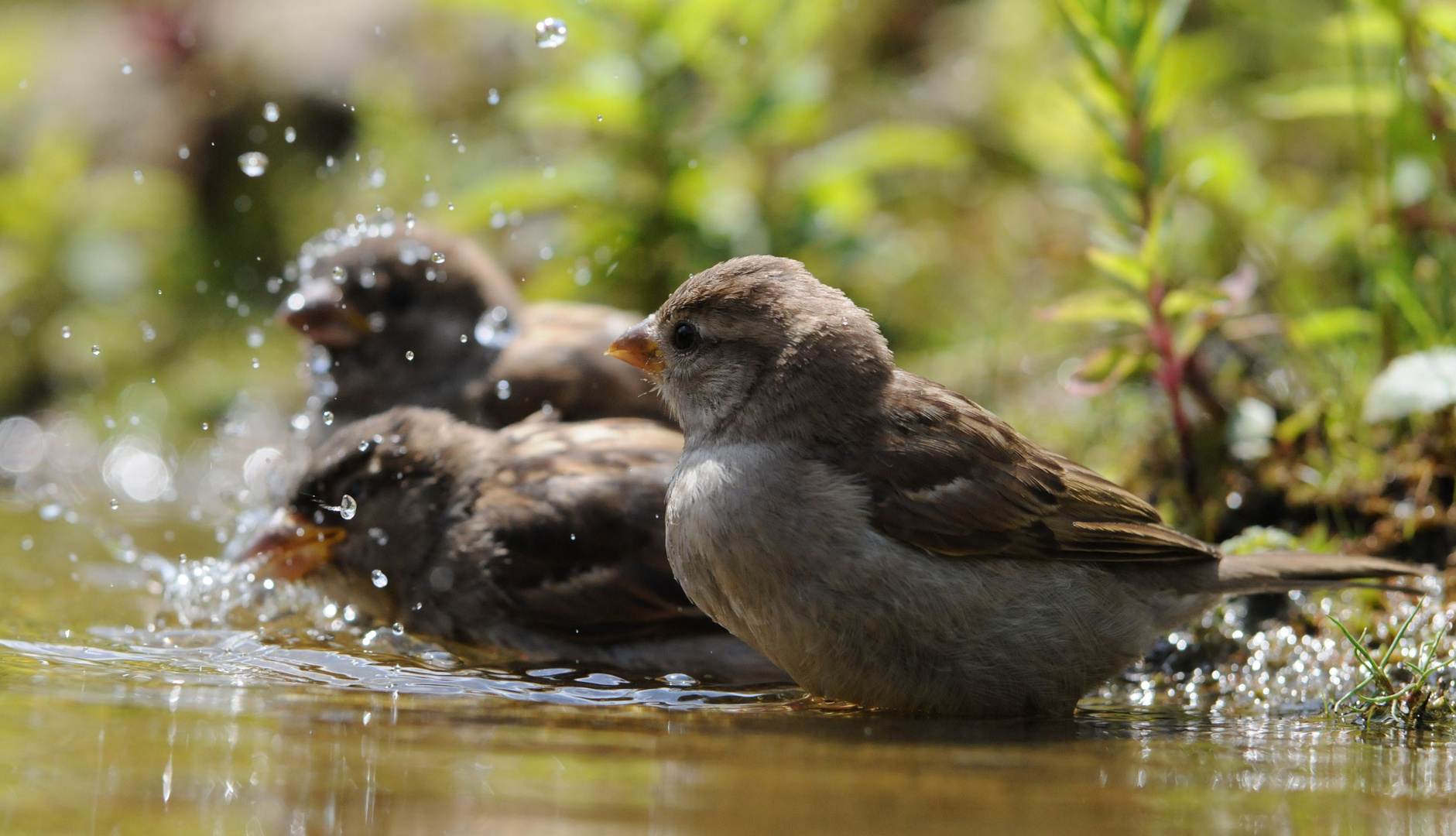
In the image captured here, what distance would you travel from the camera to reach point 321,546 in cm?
481

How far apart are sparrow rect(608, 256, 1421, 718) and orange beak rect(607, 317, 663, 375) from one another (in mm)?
61

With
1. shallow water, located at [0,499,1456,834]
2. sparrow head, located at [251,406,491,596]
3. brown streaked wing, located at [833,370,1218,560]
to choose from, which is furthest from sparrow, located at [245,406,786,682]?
brown streaked wing, located at [833,370,1218,560]

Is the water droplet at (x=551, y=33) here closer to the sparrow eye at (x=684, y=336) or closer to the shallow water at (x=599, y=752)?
the sparrow eye at (x=684, y=336)

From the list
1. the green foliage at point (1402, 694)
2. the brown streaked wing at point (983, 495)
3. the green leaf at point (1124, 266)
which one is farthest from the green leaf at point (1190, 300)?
the green foliage at point (1402, 694)

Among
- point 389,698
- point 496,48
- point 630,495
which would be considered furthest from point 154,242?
point 389,698

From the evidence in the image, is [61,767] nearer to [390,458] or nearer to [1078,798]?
[1078,798]

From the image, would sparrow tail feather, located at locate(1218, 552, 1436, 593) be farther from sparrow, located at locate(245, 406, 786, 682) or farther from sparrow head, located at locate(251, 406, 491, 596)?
sparrow head, located at locate(251, 406, 491, 596)

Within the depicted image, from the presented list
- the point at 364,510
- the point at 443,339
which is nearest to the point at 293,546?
the point at 364,510

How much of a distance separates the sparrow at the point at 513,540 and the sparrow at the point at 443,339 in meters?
0.78

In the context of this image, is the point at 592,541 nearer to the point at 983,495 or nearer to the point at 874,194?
the point at 983,495

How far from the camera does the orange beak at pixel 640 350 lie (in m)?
4.29

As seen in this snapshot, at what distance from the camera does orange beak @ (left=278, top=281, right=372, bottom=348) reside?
5926 mm

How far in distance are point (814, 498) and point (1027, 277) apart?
4.23 m

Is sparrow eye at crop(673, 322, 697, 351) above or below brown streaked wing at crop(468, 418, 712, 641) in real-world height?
above
